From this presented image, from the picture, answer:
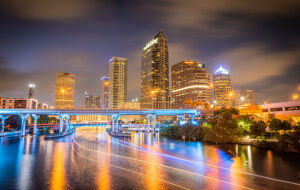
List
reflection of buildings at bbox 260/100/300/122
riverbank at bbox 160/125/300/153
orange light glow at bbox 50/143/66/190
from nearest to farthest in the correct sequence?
1. orange light glow at bbox 50/143/66/190
2. riverbank at bbox 160/125/300/153
3. reflection of buildings at bbox 260/100/300/122

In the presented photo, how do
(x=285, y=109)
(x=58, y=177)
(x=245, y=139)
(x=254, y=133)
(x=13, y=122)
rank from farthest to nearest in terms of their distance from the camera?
(x=13, y=122), (x=285, y=109), (x=254, y=133), (x=245, y=139), (x=58, y=177)

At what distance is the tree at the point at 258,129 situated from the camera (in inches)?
2179

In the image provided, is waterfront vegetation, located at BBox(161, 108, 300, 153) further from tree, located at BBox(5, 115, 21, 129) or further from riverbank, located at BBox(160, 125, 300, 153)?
tree, located at BBox(5, 115, 21, 129)

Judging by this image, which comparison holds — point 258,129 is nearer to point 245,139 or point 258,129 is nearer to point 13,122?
point 245,139

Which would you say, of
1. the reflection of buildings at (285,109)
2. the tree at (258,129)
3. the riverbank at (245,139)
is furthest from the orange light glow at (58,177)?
the reflection of buildings at (285,109)

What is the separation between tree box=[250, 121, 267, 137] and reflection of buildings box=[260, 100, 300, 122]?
63.7ft

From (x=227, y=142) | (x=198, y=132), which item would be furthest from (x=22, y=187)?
(x=198, y=132)

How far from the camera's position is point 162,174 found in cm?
2389

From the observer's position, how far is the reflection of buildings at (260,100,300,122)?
222 ft

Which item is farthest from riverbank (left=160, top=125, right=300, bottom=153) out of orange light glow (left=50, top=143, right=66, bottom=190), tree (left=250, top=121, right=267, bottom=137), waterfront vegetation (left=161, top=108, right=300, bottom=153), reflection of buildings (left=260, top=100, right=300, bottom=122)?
orange light glow (left=50, top=143, right=66, bottom=190)

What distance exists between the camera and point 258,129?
55406 mm

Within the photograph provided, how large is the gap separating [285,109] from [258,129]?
2665 cm

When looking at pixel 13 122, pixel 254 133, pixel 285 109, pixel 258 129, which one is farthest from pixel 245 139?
pixel 13 122

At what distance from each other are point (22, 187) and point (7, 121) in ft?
386
